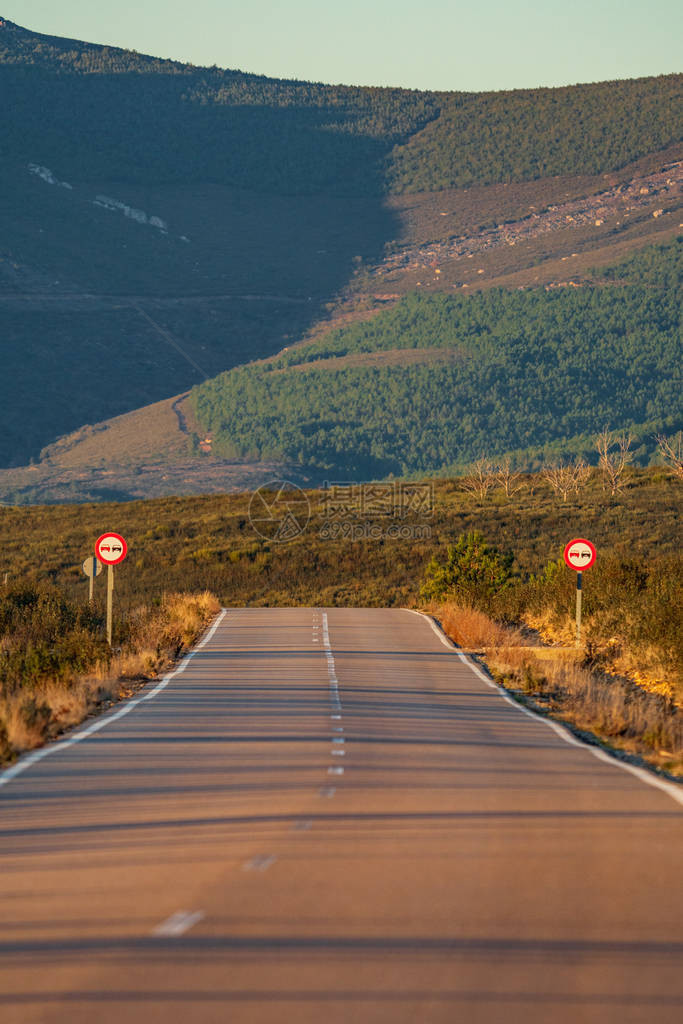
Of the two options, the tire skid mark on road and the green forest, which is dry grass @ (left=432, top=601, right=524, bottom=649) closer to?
the tire skid mark on road

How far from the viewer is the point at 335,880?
22.7 ft

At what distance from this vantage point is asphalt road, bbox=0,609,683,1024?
4965mm

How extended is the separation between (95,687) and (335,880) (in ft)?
38.0

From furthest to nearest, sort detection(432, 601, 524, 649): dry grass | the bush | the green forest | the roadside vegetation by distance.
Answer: the green forest < the bush < detection(432, 601, 524, 649): dry grass < the roadside vegetation

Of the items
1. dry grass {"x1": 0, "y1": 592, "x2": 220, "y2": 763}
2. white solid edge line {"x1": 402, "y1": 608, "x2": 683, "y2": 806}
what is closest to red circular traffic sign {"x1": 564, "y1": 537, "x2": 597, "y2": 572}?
white solid edge line {"x1": 402, "y1": 608, "x2": 683, "y2": 806}

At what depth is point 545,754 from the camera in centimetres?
1258

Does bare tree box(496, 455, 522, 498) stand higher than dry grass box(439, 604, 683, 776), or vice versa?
bare tree box(496, 455, 522, 498)

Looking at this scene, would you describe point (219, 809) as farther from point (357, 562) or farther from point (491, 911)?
point (357, 562)

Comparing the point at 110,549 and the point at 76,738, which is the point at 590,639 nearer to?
the point at 110,549

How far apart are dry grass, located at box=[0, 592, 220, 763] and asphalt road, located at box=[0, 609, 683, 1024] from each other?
601 mm

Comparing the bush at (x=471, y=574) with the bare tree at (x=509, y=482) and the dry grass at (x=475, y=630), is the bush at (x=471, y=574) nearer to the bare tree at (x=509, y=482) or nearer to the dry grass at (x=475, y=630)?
the dry grass at (x=475, y=630)

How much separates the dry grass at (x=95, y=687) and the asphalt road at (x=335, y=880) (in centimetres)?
60

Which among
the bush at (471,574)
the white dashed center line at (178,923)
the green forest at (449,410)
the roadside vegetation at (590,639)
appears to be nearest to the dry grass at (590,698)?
the roadside vegetation at (590,639)

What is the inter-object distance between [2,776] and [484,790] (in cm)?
391
